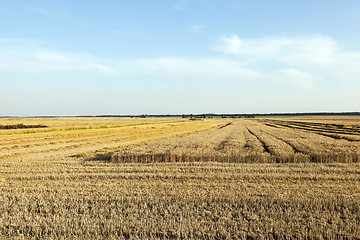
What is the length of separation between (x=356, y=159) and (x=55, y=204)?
1755cm

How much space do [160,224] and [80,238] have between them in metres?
2.11

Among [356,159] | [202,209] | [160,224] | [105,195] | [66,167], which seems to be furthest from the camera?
[356,159]

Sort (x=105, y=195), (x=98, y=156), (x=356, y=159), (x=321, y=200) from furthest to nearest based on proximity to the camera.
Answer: (x=98, y=156) → (x=356, y=159) → (x=105, y=195) → (x=321, y=200)

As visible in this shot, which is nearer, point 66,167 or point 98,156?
point 66,167

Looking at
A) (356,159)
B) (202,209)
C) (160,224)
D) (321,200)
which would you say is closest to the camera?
(160,224)

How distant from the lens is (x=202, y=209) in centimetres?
837

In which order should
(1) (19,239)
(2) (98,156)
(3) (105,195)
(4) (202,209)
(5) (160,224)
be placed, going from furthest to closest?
1. (2) (98,156)
2. (3) (105,195)
3. (4) (202,209)
4. (5) (160,224)
5. (1) (19,239)

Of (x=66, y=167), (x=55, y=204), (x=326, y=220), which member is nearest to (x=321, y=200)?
(x=326, y=220)

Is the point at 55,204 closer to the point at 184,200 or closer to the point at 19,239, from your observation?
the point at 19,239

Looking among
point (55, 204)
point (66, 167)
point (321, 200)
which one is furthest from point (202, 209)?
point (66, 167)

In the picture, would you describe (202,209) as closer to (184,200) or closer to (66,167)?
(184,200)

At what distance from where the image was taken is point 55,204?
870cm

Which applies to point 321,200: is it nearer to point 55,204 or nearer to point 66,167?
point 55,204

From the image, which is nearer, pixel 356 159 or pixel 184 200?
pixel 184 200
